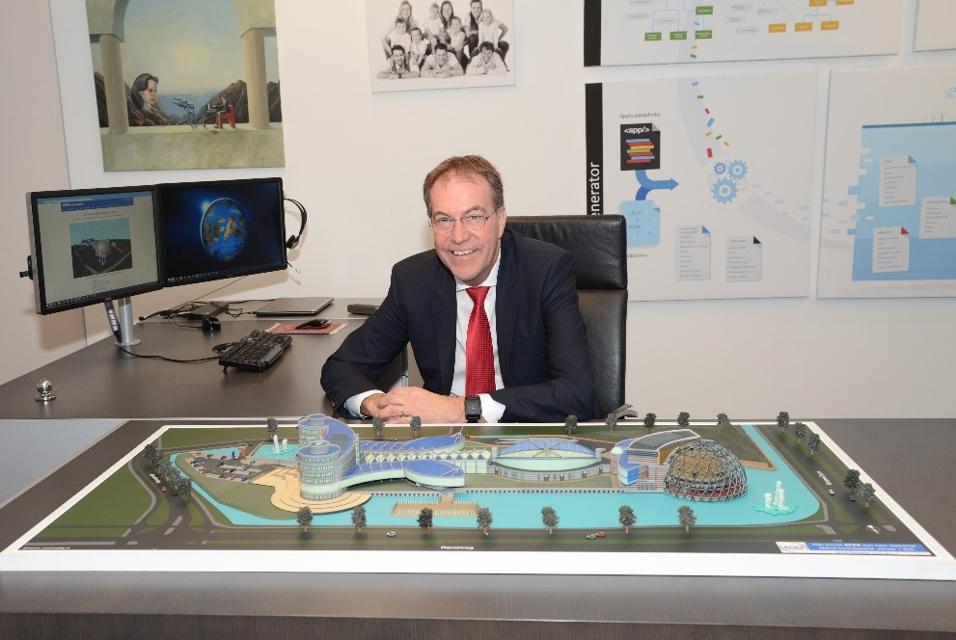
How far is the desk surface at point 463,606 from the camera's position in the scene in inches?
40.0

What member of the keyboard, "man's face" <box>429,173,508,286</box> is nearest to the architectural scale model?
"man's face" <box>429,173,508,286</box>

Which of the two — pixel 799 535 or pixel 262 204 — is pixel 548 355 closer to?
pixel 799 535

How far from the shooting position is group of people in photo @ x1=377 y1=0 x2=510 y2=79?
3291 millimetres

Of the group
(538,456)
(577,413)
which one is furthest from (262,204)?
(538,456)

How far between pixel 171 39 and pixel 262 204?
2.99 ft

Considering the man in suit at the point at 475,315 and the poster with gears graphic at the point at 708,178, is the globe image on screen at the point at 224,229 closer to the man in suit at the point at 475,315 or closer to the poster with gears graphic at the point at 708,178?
the man in suit at the point at 475,315

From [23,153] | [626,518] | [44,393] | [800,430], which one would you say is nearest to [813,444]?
[800,430]

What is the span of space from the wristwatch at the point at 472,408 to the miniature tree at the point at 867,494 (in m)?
0.91

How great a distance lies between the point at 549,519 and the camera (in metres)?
1.20

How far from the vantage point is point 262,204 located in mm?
3084

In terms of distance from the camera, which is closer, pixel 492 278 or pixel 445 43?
pixel 492 278

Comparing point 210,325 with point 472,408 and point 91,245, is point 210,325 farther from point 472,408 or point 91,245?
point 472,408

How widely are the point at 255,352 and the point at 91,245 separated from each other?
1.88ft

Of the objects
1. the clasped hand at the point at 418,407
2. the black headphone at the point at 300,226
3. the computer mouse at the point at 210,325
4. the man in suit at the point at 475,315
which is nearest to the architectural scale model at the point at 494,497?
the clasped hand at the point at 418,407
